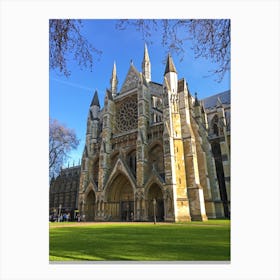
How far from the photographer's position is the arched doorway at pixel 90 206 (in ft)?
68.9

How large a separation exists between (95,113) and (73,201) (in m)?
13.1

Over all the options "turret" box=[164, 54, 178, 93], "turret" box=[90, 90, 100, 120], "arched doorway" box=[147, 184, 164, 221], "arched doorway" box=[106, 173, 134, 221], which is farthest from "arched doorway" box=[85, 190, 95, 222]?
"turret" box=[164, 54, 178, 93]

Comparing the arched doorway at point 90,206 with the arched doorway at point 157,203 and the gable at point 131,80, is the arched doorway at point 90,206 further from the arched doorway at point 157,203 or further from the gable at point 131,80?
the gable at point 131,80

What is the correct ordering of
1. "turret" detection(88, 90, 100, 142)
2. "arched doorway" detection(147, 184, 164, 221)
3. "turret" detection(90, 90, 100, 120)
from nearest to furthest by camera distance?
"arched doorway" detection(147, 184, 164, 221) < "turret" detection(88, 90, 100, 142) < "turret" detection(90, 90, 100, 120)

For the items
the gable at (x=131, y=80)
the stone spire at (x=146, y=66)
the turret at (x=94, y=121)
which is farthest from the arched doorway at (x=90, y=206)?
the stone spire at (x=146, y=66)

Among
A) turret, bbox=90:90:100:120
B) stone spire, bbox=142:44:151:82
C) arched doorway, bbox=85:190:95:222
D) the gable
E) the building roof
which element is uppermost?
stone spire, bbox=142:44:151:82

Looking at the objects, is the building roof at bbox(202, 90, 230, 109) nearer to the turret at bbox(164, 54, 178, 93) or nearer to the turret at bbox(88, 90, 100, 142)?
the turret at bbox(164, 54, 178, 93)

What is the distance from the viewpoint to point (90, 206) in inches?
838

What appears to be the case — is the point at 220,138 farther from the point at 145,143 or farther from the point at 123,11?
the point at 123,11

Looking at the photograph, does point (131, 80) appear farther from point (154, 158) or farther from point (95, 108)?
point (154, 158)

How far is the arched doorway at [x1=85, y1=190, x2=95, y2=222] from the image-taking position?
2099 cm

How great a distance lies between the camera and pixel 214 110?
25.9 metres

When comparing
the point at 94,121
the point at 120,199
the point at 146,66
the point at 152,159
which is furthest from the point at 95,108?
the point at 120,199
